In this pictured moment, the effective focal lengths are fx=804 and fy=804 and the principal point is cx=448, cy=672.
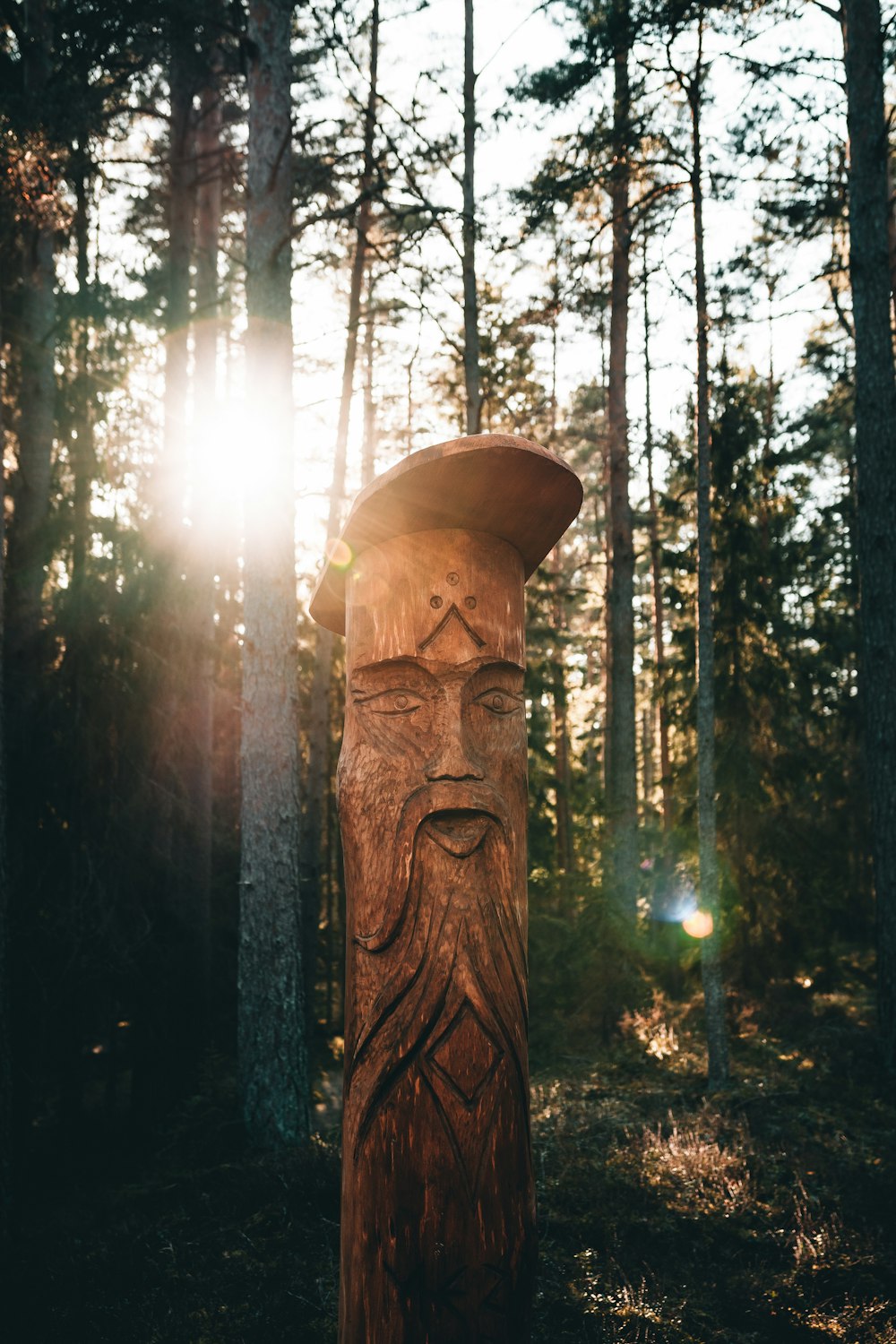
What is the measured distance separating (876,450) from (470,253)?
5.87m

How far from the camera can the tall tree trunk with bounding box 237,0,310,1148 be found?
739 cm

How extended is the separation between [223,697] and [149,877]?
16.7ft

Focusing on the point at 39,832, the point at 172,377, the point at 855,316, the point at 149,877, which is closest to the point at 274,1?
the point at 172,377

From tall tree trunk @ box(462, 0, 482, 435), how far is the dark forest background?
0.17ft

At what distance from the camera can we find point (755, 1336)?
4051 mm

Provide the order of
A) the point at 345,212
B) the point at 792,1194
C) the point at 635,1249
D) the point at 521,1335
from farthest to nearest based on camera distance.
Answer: the point at 345,212 → the point at 792,1194 → the point at 635,1249 → the point at 521,1335

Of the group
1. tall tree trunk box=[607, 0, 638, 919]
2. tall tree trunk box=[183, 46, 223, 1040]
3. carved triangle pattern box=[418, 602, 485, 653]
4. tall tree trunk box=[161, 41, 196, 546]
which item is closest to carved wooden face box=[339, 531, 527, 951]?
carved triangle pattern box=[418, 602, 485, 653]

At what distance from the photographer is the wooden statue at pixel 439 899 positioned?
81.9 inches

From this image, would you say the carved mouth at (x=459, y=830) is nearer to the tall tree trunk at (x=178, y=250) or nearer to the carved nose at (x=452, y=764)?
the carved nose at (x=452, y=764)

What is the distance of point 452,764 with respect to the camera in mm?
2266

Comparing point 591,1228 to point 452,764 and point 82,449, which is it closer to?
point 452,764

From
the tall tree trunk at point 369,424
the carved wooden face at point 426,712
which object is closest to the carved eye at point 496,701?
the carved wooden face at point 426,712

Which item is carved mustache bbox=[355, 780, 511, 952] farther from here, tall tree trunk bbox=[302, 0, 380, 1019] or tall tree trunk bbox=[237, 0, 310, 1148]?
tall tree trunk bbox=[302, 0, 380, 1019]

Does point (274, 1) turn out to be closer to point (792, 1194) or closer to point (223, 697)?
point (223, 697)
